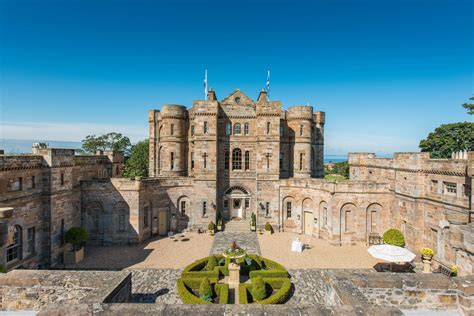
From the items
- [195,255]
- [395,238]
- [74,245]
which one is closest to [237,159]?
[195,255]

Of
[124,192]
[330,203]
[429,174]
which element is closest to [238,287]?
[330,203]

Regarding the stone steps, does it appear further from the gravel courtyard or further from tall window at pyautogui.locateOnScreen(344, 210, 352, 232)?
tall window at pyautogui.locateOnScreen(344, 210, 352, 232)

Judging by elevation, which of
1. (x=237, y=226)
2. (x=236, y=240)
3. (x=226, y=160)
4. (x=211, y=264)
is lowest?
(x=236, y=240)

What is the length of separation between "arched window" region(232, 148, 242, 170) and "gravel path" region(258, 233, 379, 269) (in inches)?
358

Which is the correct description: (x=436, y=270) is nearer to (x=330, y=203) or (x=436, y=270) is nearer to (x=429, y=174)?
(x=429, y=174)

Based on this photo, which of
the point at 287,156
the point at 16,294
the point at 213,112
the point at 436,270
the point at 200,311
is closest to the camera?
the point at 200,311

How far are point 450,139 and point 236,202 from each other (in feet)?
150

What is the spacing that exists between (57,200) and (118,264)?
7.37 m

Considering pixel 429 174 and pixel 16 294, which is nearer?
pixel 16 294

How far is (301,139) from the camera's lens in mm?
31703

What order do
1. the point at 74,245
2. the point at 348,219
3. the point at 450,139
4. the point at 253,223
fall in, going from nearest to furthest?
1. the point at 74,245
2. the point at 348,219
3. the point at 253,223
4. the point at 450,139

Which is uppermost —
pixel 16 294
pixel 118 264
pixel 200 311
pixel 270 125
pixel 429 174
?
pixel 270 125

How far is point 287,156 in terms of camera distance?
32219mm

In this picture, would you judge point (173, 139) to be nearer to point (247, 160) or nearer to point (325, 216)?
point (247, 160)
